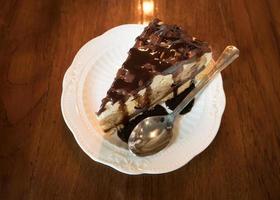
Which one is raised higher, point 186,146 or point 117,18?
point 117,18

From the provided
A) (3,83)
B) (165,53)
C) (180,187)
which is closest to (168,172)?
(180,187)

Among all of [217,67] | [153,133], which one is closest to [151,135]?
[153,133]

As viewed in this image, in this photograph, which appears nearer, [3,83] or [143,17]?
[3,83]

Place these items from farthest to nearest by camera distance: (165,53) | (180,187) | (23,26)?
(23,26) → (165,53) → (180,187)

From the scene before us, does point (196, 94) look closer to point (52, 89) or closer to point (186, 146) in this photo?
point (186, 146)

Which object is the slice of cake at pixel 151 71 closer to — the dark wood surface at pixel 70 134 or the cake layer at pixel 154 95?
the cake layer at pixel 154 95

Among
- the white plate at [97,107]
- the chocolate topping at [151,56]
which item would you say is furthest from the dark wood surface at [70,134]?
the chocolate topping at [151,56]
